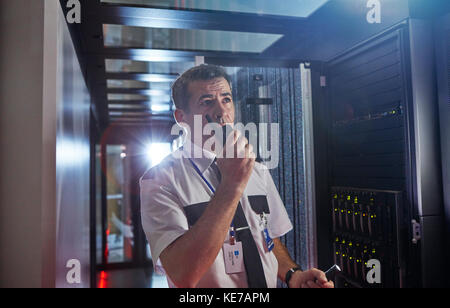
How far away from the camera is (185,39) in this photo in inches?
93.9

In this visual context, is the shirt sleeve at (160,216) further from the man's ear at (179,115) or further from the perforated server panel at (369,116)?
the perforated server panel at (369,116)

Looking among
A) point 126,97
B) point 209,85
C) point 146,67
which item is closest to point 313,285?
point 209,85

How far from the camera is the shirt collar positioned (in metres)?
1.49

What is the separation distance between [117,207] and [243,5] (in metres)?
5.42

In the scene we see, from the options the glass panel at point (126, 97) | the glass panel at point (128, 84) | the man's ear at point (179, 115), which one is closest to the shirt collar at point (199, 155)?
the man's ear at point (179, 115)

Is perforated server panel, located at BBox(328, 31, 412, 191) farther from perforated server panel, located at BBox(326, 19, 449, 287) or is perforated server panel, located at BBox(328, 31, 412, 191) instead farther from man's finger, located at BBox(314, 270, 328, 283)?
man's finger, located at BBox(314, 270, 328, 283)

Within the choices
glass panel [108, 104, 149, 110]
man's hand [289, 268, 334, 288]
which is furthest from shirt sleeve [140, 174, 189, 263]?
glass panel [108, 104, 149, 110]

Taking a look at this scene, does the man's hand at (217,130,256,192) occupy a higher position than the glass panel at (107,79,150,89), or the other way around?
the glass panel at (107,79,150,89)

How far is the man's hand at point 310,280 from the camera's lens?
1.52m

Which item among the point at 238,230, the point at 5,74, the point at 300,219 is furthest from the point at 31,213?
the point at 300,219

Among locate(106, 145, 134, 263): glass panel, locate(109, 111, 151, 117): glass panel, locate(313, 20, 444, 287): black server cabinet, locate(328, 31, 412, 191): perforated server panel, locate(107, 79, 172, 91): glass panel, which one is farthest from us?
locate(106, 145, 134, 263): glass panel

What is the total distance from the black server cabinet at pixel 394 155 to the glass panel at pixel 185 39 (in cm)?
71

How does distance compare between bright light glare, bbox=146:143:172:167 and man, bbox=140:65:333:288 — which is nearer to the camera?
man, bbox=140:65:333:288
